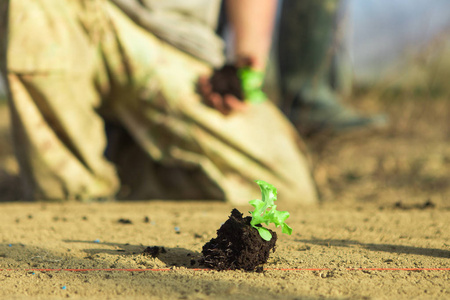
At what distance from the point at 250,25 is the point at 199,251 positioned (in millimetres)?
1438

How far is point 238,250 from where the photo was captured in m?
1.18

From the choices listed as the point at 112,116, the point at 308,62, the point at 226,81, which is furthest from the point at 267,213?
the point at 308,62

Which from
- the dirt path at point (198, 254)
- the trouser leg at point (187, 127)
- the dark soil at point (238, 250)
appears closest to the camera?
the dirt path at point (198, 254)

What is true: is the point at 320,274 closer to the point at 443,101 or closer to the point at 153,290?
the point at 153,290

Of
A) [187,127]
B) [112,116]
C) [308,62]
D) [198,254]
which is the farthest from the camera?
[308,62]

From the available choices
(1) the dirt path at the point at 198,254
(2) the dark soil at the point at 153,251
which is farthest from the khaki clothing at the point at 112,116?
(2) the dark soil at the point at 153,251

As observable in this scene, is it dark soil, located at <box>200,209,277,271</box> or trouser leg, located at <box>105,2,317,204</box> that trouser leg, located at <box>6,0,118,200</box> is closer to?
trouser leg, located at <box>105,2,317,204</box>

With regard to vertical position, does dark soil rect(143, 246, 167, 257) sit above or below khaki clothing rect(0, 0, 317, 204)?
below

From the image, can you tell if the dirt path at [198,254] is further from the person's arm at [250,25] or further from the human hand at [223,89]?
the person's arm at [250,25]

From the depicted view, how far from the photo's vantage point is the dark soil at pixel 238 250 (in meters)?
1.17

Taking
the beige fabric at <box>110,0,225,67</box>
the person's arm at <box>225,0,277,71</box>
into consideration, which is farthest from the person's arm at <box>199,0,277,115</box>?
the beige fabric at <box>110,0,225,67</box>

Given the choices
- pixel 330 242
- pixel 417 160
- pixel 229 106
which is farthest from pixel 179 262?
pixel 417 160

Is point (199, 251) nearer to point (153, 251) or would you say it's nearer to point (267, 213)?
point (153, 251)

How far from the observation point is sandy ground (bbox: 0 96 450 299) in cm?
105
